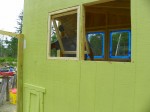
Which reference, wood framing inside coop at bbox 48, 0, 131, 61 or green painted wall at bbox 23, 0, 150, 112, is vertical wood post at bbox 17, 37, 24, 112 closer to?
green painted wall at bbox 23, 0, 150, 112

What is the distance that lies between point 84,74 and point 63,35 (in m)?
1.32

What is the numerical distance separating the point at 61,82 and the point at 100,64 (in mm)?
1033

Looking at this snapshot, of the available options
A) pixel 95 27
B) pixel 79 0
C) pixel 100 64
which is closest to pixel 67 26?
pixel 79 0

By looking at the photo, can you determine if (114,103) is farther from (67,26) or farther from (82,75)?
(67,26)

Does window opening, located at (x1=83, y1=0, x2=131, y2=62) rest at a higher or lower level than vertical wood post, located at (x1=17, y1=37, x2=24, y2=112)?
higher

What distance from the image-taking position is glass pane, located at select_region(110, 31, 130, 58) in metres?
5.84

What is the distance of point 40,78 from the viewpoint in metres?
4.76

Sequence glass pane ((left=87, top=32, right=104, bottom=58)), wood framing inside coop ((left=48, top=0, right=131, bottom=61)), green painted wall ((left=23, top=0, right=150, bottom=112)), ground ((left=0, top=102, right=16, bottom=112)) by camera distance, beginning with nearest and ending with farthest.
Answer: green painted wall ((left=23, top=0, right=150, bottom=112)), wood framing inside coop ((left=48, top=0, right=131, bottom=61)), glass pane ((left=87, top=32, right=104, bottom=58)), ground ((left=0, top=102, right=16, bottom=112))

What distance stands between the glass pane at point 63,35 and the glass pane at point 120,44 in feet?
6.07

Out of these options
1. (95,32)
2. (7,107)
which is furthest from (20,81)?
(7,107)

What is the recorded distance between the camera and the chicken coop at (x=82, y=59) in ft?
9.71

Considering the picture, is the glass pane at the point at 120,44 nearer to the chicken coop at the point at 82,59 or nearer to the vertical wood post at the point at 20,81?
the chicken coop at the point at 82,59

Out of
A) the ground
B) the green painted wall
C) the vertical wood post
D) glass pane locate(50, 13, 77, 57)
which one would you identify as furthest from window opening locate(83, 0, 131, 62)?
the ground

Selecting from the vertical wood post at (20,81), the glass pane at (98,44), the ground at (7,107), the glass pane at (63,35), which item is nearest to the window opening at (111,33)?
the glass pane at (98,44)
